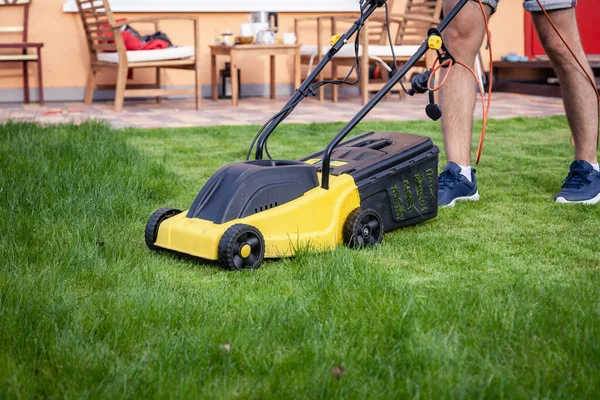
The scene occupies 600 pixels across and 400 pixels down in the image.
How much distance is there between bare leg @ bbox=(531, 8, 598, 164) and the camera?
3227mm

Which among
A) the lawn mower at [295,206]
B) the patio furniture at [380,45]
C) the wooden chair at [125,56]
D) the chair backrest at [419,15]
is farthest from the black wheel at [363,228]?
the chair backrest at [419,15]

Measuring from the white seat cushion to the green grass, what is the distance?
383 centimetres

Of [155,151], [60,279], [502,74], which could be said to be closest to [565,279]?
[60,279]

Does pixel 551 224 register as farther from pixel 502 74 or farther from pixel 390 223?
pixel 502 74

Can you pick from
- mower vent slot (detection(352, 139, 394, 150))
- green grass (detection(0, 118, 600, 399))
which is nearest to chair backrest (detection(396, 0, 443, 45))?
green grass (detection(0, 118, 600, 399))

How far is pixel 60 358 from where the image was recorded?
1.62 metres

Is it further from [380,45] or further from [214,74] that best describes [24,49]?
[380,45]

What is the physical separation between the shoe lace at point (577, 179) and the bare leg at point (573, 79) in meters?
0.09

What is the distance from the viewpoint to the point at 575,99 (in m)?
3.31

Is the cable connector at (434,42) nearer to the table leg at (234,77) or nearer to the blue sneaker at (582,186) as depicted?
the blue sneaker at (582,186)

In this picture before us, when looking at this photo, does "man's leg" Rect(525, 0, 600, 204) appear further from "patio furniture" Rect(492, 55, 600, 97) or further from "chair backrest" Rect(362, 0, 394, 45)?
"chair backrest" Rect(362, 0, 394, 45)

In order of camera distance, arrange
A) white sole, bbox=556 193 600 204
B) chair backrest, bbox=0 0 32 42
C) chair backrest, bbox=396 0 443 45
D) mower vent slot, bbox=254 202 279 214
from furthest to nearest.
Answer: chair backrest, bbox=396 0 443 45 < chair backrest, bbox=0 0 32 42 < white sole, bbox=556 193 600 204 < mower vent slot, bbox=254 202 279 214

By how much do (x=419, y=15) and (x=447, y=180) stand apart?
536 centimetres

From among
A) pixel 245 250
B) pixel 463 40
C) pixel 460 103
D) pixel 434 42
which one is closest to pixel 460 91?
pixel 460 103
